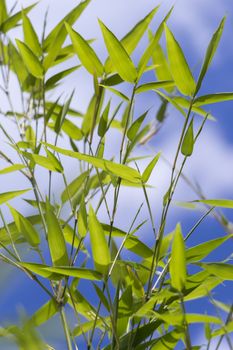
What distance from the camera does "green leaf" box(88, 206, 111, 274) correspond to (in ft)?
3.31

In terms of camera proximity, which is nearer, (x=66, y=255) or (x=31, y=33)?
(x=66, y=255)

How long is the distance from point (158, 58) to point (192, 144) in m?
0.55

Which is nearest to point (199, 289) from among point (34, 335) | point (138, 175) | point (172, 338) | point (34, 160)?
point (172, 338)

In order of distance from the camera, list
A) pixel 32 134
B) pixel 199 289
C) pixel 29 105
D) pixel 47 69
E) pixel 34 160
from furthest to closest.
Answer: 1. pixel 32 134
2. pixel 29 105
3. pixel 47 69
4. pixel 34 160
5. pixel 199 289

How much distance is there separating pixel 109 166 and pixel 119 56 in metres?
0.27

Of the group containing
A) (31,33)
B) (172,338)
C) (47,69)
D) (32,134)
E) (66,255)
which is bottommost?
(172,338)

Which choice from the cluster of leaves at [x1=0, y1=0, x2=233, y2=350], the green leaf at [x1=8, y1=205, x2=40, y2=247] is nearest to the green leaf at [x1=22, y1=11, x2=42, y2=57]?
the cluster of leaves at [x1=0, y1=0, x2=233, y2=350]

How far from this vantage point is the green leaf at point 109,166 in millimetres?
1088

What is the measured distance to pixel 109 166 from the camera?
1.09 meters

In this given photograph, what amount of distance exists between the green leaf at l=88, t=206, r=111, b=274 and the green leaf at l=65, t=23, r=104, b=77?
475 mm

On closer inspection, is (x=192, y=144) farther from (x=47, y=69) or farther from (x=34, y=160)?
(x=47, y=69)

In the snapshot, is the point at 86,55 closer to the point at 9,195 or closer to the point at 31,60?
the point at 31,60

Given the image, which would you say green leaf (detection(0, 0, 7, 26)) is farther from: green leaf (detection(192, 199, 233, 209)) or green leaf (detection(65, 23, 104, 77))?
green leaf (detection(192, 199, 233, 209))

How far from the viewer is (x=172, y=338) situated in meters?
1.02
